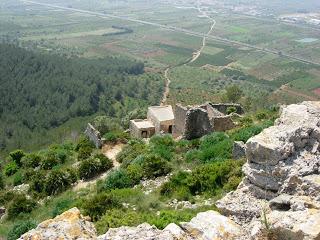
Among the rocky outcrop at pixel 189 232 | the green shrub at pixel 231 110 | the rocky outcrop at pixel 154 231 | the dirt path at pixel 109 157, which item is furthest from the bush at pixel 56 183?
the rocky outcrop at pixel 189 232

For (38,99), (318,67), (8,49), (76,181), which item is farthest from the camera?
(318,67)

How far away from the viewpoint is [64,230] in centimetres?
1023

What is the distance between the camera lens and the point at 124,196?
18562 mm

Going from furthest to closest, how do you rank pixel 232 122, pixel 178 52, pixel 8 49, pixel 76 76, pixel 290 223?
pixel 178 52
pixel 8 49
pixel 76 76
pixel 232 122
pixel 290 223

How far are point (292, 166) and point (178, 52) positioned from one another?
13504 centimetres

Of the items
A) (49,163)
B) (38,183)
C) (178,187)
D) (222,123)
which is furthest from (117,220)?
(49,163)

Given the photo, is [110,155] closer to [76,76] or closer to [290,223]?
[290,223]

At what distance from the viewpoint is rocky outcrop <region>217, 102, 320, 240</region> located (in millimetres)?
10383

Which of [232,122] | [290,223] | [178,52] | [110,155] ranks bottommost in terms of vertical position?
[178,52]

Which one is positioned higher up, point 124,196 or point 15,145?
point 124,196

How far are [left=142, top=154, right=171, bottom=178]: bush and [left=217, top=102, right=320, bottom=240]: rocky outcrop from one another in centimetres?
999

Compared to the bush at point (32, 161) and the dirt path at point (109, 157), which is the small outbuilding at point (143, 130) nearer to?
the dirt path at point (109, 157)

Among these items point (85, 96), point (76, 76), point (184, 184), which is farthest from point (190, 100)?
point (184, 184)

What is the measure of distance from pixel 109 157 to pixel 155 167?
8606 millimetres
